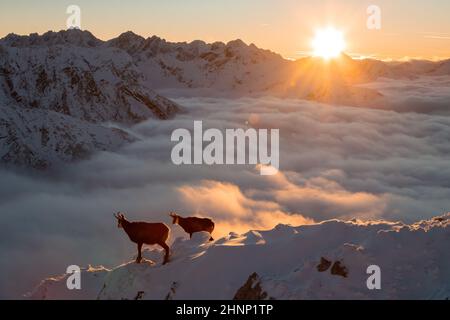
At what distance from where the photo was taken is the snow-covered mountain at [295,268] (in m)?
18.6

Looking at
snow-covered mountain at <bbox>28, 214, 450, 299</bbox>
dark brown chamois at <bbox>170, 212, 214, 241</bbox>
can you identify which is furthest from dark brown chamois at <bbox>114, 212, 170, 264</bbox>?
dark brown chamois at <bbox>170, 212, 214, 241</bbox>

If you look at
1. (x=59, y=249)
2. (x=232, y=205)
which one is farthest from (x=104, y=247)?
(x=232, y=205)

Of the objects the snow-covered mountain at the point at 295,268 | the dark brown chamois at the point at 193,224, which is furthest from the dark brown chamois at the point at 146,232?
the dark brown chamois at the point at 193,224

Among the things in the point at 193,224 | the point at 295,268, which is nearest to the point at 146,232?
the point at 193,224

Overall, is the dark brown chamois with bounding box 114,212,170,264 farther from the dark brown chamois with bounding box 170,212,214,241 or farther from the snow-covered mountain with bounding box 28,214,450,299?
the dark brown chamois with bounding box 170,212,214,241

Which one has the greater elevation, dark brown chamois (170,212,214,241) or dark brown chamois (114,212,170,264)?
dark brown chamois (170,212,214,241)

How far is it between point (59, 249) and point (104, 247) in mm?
13423

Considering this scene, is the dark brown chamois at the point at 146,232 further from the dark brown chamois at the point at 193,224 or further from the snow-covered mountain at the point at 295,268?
the dark brown chamois at the point at 193,224

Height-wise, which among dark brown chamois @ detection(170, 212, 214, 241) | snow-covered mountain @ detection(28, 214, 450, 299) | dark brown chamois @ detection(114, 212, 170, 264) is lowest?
snow-covered mountain @ detection(28, 214, 450, 299)

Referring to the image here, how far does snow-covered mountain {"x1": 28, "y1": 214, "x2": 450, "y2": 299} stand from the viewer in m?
18.6

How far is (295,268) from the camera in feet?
67.2

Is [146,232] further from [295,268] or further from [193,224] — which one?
[295,268]

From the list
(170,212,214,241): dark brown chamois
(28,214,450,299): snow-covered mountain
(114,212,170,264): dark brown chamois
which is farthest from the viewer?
(170,212,214,241): dark brown chamois

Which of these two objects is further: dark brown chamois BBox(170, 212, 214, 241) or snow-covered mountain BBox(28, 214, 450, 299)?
dark brown chamois BBox(170, 212, 214, 241)
